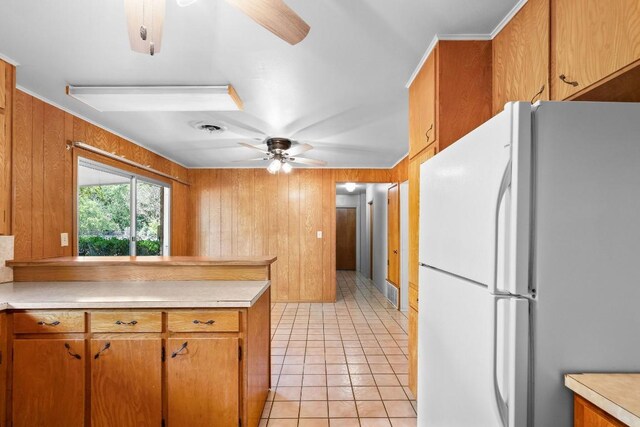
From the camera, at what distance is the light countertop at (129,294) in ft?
5.52

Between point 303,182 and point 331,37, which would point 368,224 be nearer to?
point 303,182

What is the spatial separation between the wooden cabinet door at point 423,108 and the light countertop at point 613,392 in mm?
1307

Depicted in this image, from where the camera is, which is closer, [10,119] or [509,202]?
[509,202]

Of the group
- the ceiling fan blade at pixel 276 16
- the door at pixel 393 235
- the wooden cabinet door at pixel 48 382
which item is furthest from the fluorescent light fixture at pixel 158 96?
the door at pixel 393 235

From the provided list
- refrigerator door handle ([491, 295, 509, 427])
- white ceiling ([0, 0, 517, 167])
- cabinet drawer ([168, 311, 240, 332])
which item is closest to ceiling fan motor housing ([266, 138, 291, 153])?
white ceiling ([0, 0, 517, 167])

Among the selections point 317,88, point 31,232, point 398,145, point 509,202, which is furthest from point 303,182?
point 509,202

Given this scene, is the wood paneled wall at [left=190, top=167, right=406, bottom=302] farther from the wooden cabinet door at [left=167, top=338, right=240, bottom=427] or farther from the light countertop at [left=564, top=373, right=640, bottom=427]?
the light countertop at [left=564, top=373, right=640, bottom=427]

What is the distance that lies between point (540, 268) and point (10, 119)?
9.98 feet

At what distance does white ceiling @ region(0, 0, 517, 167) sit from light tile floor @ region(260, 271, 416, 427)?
2318mm

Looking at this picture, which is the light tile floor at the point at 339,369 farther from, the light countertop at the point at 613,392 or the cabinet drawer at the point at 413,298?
the light countertop at the point at 613,392

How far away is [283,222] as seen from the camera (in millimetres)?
5461

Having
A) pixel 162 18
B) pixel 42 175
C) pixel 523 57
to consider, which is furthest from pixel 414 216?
pixel 42 175

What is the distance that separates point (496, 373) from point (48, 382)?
86.2 inches

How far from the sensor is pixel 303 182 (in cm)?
543
